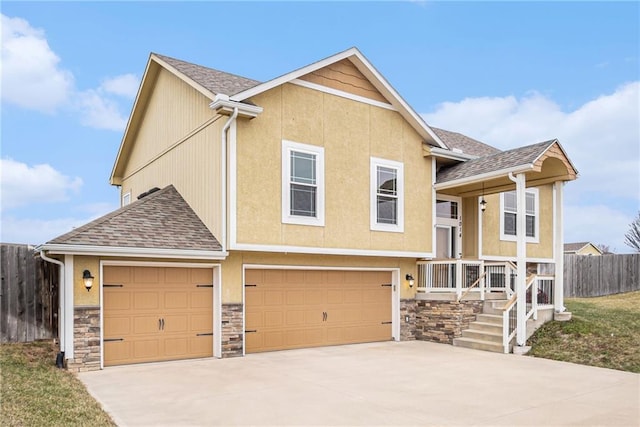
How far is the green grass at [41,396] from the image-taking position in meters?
6.14

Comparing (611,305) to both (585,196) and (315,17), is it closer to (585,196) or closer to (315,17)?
(585,196)

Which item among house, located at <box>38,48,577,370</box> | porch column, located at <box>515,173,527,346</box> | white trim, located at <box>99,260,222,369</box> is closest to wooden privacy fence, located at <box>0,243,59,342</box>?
house, located at <box>38,48,577,370</box>

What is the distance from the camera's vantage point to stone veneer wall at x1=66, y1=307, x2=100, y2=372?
9.59m

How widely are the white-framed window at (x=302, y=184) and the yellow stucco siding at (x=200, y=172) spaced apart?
1524mm

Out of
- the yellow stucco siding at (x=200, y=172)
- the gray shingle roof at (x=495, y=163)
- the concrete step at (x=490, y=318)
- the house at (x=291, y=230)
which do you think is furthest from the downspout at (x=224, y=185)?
the concrete step at (x=490, y=318)

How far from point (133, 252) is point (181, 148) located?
4086mm

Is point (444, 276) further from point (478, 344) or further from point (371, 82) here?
point (371, 82)

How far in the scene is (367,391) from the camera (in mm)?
8062

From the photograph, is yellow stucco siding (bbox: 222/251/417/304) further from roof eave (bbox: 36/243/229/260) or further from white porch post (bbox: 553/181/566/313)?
white porch post (bbox: 553/181/566/313)

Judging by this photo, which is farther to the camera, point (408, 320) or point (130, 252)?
point (408, 320)

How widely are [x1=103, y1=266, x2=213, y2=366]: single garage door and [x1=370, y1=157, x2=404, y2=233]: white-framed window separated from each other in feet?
14.9

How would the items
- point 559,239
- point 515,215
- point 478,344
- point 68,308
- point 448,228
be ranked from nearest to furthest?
1. point 68,308
2. point 478,344
3. point 559,239
4. point 448,228
5. point 515,215

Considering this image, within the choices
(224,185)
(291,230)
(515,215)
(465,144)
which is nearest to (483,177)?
(515,215)

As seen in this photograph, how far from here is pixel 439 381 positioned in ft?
29.1
